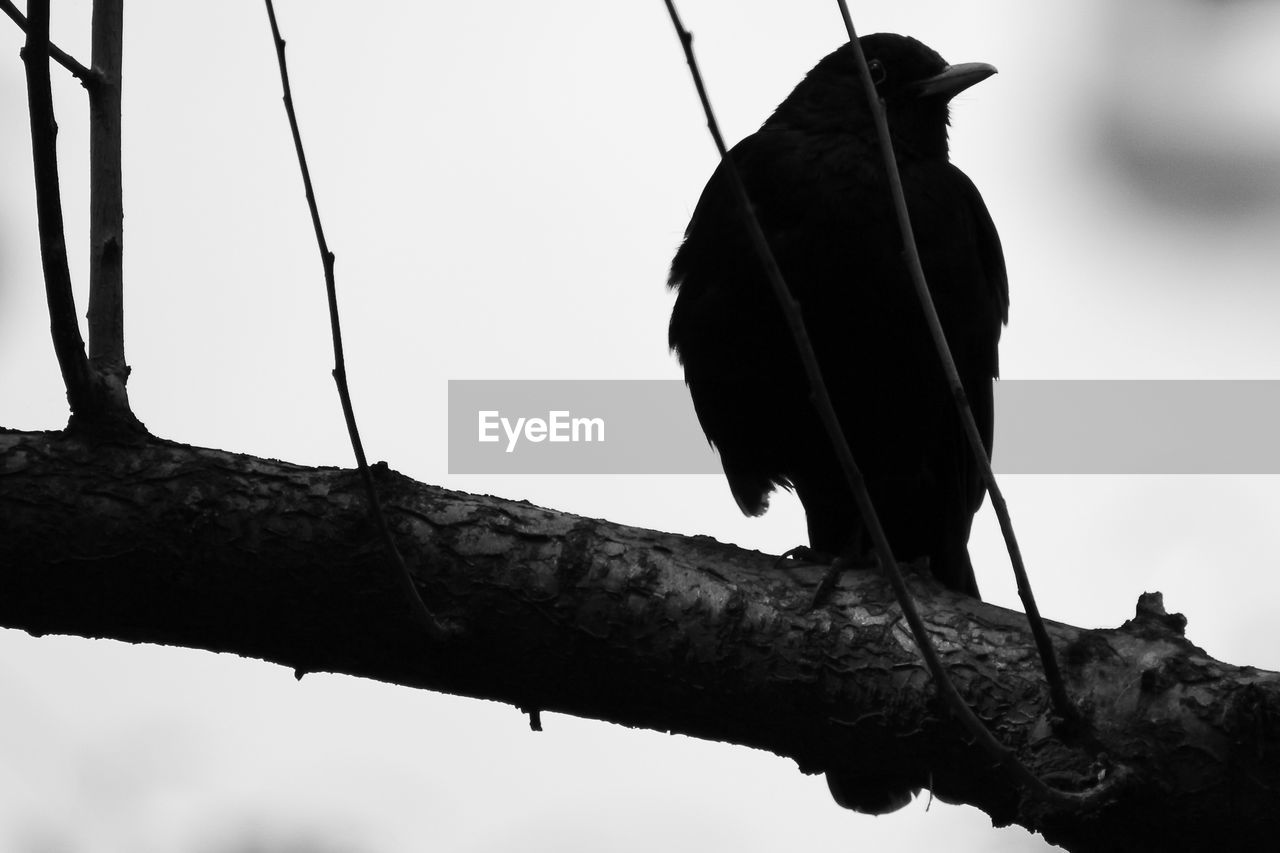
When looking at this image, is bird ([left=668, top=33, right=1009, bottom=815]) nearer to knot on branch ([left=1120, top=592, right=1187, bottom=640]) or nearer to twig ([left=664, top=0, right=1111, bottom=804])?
knot on branch ([left=1120, top=592, right=1187, bottom=640])

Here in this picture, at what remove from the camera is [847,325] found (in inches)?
144

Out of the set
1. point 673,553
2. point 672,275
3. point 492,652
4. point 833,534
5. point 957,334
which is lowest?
point 492,652

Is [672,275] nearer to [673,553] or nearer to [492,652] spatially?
[673,553]

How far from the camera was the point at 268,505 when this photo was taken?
8.53 feet

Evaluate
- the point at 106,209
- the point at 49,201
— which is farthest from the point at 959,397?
the point at 106,209

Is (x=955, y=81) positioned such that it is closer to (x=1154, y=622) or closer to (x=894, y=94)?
(x=894, y=94)

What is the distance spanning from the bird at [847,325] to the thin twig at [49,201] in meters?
1.73

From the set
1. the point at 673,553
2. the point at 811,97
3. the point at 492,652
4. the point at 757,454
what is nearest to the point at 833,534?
the point at 757,454

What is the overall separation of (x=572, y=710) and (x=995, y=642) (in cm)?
81

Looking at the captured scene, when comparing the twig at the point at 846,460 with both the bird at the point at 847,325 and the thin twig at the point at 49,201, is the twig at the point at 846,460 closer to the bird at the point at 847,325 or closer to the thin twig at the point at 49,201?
the thin twig at the point at 49,201

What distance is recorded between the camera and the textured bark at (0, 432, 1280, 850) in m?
2.46

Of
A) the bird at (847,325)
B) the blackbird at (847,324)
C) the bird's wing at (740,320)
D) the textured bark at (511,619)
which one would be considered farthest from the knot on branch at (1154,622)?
the bird's wing at (740,320)

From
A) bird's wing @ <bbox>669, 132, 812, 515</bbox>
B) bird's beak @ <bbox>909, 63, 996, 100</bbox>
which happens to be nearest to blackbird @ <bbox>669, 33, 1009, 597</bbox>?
bird's wing @ <bbox>669, 132, 812, 515</bbox>

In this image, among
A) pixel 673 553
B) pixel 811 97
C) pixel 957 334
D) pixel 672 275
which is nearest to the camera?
pixel 673 553
